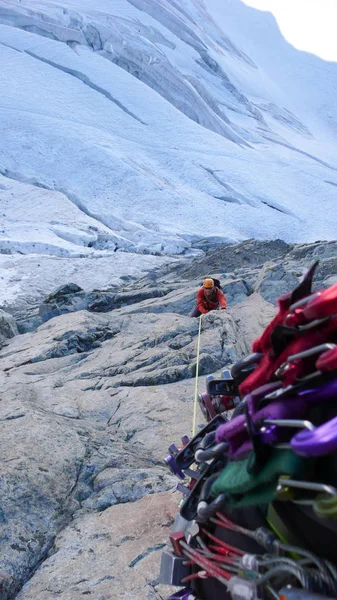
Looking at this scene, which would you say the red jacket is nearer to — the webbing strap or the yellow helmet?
the yellow helmet

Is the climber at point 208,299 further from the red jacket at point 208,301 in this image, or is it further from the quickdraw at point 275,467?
the quickdraw at point 275,467

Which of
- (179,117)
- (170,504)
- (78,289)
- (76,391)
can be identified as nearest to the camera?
(170,504)

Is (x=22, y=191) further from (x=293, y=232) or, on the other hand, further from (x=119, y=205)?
(x=293, y=232)

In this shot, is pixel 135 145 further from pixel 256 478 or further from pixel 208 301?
pixel 256 478

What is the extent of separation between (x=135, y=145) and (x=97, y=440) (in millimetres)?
38048

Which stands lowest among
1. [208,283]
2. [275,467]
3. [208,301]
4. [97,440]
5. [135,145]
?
[135,145]

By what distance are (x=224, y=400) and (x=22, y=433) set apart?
5.96ft

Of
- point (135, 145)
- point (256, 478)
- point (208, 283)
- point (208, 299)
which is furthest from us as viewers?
point (135, 145)

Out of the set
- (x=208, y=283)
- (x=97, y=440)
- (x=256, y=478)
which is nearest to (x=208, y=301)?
(x=208, y=283)

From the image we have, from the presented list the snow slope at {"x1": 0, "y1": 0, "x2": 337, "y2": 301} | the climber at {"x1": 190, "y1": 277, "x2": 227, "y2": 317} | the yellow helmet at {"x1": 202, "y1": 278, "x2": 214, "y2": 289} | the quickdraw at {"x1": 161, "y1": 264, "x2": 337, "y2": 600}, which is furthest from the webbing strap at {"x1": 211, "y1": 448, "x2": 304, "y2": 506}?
the snow slope at {"x1": 0, "y1": 0, "x2": 337, "y2": 301}

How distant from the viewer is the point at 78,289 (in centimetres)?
1661

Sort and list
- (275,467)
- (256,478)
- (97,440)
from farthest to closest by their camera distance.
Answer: (97,440)
(256,478)
(275,467)

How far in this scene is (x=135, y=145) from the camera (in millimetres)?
40938

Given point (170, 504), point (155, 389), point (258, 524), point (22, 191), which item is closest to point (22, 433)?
point (170, 504)
